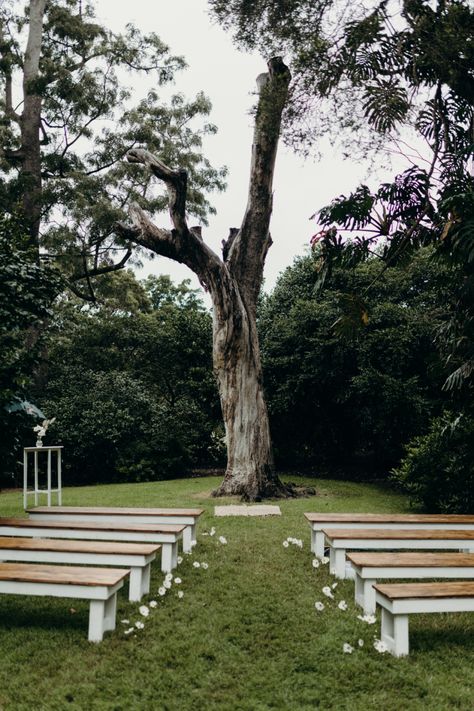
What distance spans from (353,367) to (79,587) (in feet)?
35.6

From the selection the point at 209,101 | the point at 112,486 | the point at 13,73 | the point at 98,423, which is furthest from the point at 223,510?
the point at 13,73

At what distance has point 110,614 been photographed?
398 centimetres

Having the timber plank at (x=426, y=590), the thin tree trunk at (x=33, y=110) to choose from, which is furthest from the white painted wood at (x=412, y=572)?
the thin tree trunk at (x=33, y=110)

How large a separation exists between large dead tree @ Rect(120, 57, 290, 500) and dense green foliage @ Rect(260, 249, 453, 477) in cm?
155

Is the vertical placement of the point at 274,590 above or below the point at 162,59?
below

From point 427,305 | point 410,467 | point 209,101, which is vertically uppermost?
point 209,101

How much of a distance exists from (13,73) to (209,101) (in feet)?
20.8

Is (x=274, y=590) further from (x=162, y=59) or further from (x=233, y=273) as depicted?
(x=162, y=59)

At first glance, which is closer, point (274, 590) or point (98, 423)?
point (274, 590)

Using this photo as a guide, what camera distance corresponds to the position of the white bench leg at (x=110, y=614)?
3.93 meters

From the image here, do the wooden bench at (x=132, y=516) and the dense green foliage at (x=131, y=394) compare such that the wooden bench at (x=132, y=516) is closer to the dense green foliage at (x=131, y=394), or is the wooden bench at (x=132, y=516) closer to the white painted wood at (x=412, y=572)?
the white painted wood at (x=412, y=572)

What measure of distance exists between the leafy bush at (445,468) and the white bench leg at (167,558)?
3.94 m

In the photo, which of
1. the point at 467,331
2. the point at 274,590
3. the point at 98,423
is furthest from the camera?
the point at 98,423

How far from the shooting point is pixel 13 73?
18.8m
